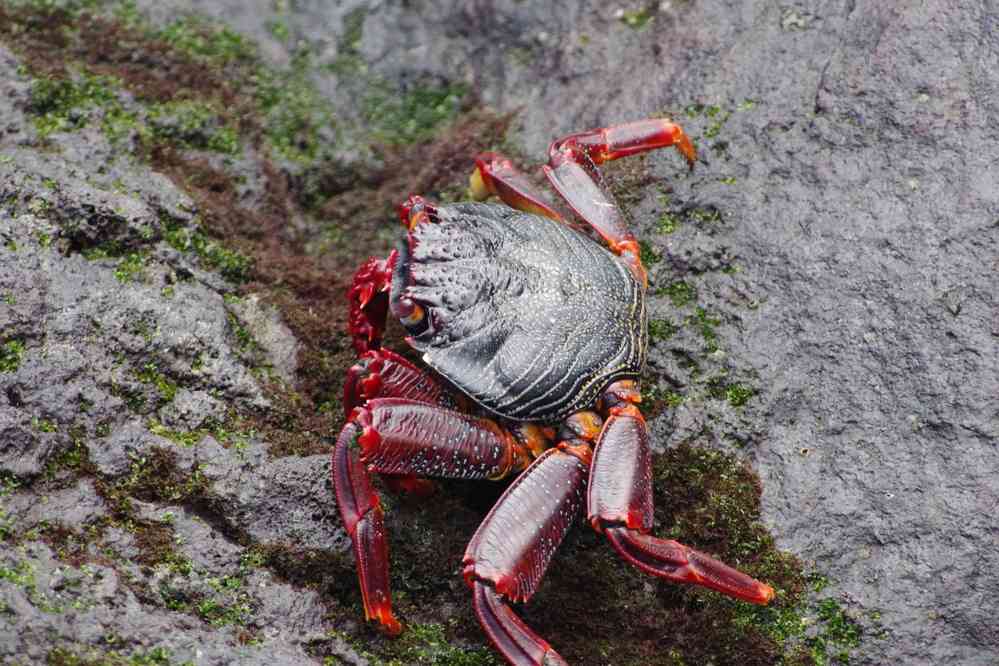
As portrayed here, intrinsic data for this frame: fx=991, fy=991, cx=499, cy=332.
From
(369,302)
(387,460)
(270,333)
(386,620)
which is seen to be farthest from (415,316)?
(386,620)

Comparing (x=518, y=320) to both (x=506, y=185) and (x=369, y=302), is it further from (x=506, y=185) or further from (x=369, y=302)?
(x=506, y=185)

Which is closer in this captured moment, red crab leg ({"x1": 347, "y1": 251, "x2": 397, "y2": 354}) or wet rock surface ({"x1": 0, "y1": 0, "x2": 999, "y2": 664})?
wet rock surface ({"x1": 0, "y1": 0, "x2": 999, "y2": 664})

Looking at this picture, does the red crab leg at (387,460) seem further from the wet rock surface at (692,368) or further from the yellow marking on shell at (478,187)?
the yellow marking on shell at (478,187)

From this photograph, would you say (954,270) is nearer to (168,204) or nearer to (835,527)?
(835,527)

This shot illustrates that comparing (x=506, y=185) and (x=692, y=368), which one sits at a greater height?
(x=506, y=185)

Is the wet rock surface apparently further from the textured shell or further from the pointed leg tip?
the textured shell

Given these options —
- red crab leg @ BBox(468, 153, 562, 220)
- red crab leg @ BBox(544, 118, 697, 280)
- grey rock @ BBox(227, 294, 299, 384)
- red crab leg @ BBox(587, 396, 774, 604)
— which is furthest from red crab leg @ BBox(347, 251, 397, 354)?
red crab leg @ BBox(587, 396, 774, 604)

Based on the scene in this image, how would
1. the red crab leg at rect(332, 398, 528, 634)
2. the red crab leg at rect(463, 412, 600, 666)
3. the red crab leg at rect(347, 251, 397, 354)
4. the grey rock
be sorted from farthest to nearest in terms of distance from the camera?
the grey rock
the red crab leg at rect(347, 251, 397, 354)
the red crab leg at rect(332, 398, 528, 634)
the red crab leg at rect(463, 412, 600, 666)
